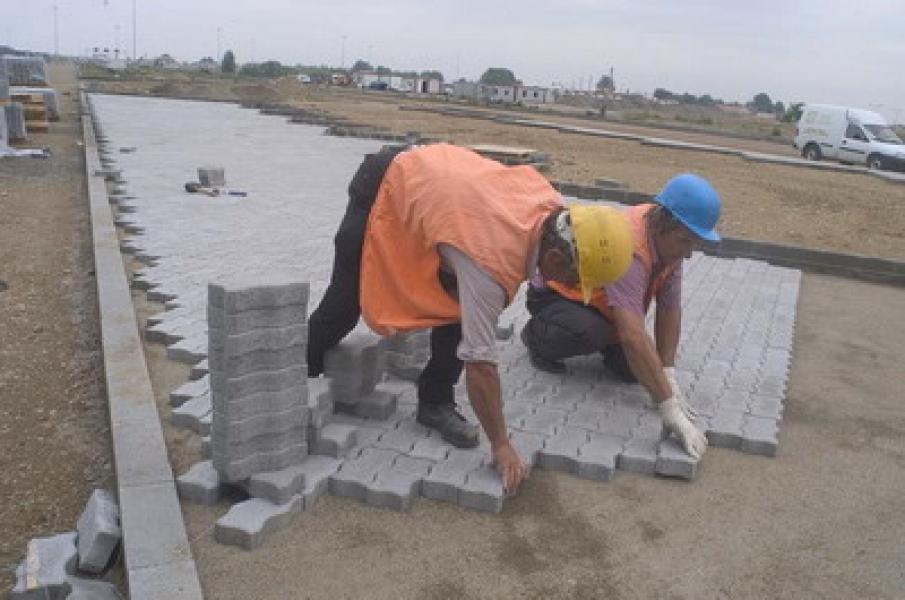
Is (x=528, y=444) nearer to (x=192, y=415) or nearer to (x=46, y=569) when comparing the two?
(x=192, y=415)

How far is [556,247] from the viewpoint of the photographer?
Answer: 278 centimetres

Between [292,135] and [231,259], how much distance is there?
1406cm

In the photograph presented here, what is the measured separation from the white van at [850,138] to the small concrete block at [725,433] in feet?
68.4

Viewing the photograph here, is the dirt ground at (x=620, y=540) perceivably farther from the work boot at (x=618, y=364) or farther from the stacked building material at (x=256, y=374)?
the work boot at (x=618, y=364)

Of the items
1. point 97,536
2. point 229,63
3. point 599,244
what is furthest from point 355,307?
point 229,63

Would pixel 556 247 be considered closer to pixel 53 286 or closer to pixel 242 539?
pixel 242 539

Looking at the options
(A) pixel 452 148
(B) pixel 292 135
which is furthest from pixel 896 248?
(B) pixel 292 135

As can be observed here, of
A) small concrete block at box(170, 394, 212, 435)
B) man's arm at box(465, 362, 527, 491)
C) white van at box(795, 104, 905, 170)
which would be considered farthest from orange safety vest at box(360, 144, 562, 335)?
white van at box(795, 104, 905, 170)

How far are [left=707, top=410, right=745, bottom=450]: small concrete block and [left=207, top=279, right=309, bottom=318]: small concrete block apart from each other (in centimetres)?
210

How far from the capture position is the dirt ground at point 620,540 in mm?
2668

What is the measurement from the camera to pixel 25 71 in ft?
74.2

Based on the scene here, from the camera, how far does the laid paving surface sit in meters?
3.33

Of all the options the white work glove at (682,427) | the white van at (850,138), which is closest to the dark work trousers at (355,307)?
the white work glove at (682,427)

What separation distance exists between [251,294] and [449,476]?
3.50 feet
